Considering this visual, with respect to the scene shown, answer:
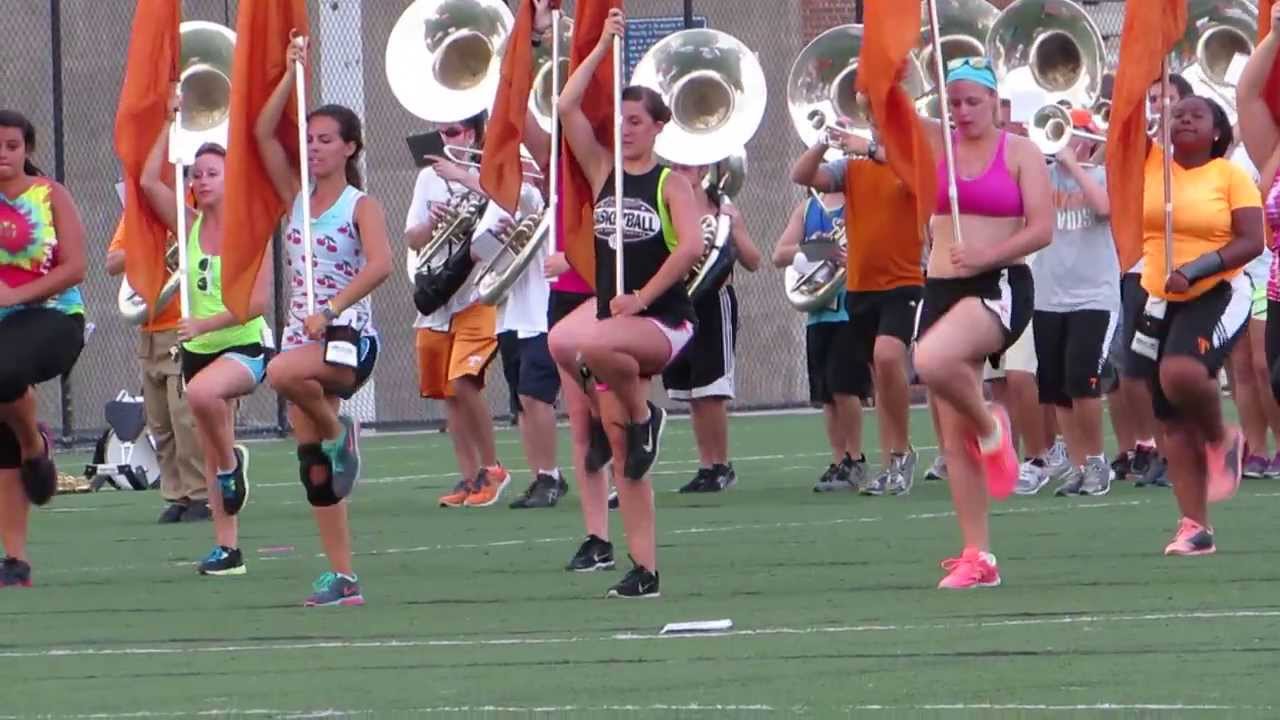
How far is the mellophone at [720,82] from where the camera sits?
1439cm

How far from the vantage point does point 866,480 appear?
1520cm

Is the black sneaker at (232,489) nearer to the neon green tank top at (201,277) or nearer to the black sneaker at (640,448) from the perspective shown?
the neon green tank top at (201,277)

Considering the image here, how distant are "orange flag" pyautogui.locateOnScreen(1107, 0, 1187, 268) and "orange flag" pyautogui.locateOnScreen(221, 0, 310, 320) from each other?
306 cm

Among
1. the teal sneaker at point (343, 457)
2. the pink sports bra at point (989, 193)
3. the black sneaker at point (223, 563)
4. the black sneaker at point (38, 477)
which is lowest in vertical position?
the black sneaker at point (223, 563)

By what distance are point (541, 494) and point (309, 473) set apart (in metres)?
4.69

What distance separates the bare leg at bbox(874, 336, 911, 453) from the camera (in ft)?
47.0

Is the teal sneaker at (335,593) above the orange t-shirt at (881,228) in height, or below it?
below

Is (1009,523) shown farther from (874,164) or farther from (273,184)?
(273,184)

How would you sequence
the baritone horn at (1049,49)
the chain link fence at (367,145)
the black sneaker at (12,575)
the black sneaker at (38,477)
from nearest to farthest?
the black sneaker at (12,575), the black sneaker at (38,477), the baritone horn at (1049,49), the chain link fence at (367,145)

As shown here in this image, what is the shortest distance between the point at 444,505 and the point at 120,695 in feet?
23.8

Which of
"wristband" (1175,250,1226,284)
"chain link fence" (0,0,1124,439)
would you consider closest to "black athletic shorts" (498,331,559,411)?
"wristband" (1175,250,1226,284)

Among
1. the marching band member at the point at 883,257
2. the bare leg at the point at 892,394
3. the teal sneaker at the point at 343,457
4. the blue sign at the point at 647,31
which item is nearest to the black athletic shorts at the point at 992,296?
the teal sneaker at the point at 343,457

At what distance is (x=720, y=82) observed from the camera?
16125 millimetres

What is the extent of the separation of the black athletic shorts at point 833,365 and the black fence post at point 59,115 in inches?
271
